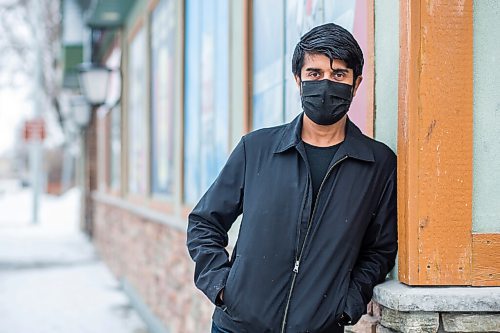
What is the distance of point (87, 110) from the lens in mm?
15984

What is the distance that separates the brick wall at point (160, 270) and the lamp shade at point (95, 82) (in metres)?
1.49

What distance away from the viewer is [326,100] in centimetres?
263

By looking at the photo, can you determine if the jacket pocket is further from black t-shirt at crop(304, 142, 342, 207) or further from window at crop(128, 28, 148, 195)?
window at crop(128, 28, 148, 195)

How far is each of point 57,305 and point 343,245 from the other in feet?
23.0

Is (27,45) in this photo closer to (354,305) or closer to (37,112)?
(37,112)

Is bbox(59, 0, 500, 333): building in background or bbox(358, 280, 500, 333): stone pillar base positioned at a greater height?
bbox(59, 0, 500, 333): building in background

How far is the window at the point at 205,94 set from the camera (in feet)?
17.6

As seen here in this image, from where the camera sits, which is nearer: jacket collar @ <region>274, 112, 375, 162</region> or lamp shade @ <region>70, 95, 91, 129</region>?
jacket collar @ <region>274, 112, 375, 162</region>

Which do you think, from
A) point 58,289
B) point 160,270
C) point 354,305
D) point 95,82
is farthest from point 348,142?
point 95,82

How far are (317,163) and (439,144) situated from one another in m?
→ 0.38

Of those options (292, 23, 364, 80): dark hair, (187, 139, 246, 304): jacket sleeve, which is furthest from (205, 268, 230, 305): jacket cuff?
(292, 23, 364, 80): dark hair

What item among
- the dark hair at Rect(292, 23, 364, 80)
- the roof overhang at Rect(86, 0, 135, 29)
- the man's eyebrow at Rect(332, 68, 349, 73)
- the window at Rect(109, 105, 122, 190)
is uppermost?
the roof overhang at Rect(86, 0, 135, 29)

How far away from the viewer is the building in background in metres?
2.68

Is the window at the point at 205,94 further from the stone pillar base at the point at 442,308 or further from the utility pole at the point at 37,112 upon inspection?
the utility pole at the point at 37,112
